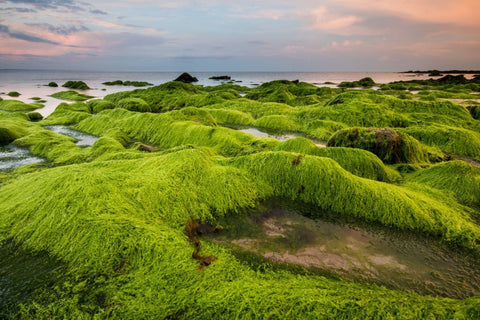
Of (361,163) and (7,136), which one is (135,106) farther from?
(361,163)

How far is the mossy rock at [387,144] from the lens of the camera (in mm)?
6070

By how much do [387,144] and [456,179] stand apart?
171cm

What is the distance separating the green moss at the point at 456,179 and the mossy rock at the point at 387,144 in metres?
0.96

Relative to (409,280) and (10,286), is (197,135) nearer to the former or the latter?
(10,286)

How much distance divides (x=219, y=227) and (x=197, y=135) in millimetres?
5341

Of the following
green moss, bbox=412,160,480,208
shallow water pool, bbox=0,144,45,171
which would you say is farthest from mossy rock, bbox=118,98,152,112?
green moss, bbox=412,160,480,208

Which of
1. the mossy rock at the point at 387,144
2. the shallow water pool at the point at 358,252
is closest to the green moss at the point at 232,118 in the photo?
the mossy rock at the point at 387,144

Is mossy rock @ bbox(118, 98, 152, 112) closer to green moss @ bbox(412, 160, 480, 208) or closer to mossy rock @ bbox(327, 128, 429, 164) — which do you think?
mossy rock @ bbox(327, 128, 429, 164)

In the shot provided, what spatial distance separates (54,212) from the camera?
3080mm

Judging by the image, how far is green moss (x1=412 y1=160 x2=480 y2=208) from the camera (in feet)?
14.4

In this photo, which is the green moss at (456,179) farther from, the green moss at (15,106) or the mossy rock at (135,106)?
the green moss at (15,106)

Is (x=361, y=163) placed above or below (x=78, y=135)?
above

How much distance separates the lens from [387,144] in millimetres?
6082

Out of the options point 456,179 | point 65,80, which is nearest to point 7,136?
point 456,179
